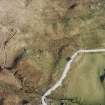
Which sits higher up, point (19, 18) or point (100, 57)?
point (19, 18)

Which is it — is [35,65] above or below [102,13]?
below

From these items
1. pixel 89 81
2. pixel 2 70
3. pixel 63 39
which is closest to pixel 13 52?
pixel 2 70

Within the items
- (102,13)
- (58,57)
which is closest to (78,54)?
(58,57)

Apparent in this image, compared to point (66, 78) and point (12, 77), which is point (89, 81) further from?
point (12, 77)

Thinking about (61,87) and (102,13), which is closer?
(61,87)

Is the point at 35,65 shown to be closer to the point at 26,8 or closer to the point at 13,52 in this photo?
the point at 13,52

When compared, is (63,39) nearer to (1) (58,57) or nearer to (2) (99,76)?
(1) (58,57)

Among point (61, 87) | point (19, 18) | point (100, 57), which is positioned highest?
point (19, 18)

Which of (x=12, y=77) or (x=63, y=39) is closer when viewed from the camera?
(x=12, y=77)
